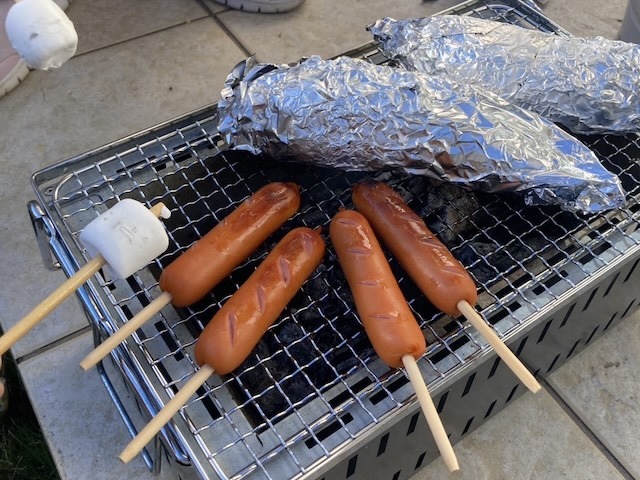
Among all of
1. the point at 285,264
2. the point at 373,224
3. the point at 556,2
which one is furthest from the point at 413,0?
the point at 285,264

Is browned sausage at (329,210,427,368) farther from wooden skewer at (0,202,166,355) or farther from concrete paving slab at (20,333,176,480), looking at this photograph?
concrete paving slab at (20,333,176,480)

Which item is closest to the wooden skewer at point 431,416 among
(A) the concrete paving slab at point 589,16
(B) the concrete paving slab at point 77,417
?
(B) the concrete paving slab at point 77,417

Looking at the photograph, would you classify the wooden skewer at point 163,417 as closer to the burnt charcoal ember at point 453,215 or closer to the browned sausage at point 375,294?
the browned sausage at point 375,294

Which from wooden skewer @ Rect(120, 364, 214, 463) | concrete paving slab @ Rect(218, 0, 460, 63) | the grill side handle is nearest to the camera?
wooden skewer @ Rect(120, 364, 214, 463)

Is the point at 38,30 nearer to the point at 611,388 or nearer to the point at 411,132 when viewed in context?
the point at 411,132

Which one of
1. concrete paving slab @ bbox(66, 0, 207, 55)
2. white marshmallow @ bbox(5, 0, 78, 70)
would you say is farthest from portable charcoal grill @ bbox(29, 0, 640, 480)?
concrete paving slab @ bbox(66, 0, 207, 55)

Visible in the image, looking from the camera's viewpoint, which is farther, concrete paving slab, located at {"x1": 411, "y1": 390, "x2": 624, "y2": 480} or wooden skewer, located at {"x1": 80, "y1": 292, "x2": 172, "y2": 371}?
concrete paving slab, located at {"x1": 411, "y1": 390, "x2": 624, "y2": 480}

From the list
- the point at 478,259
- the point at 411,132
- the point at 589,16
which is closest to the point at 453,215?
the point at 478,259
